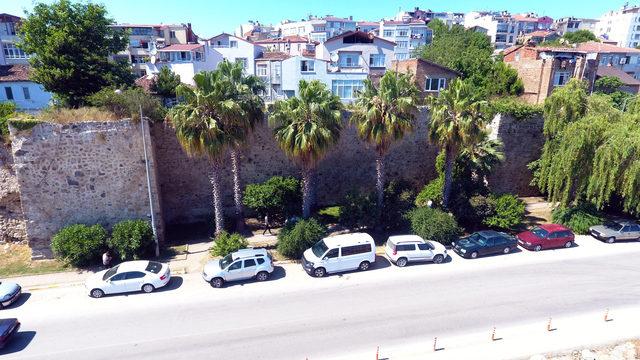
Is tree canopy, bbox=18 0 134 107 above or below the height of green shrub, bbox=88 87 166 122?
above

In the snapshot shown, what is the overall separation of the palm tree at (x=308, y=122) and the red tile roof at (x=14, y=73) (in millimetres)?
35853

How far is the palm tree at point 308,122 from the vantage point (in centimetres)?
2050

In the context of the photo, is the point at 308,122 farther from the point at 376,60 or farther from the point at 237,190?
the point at 376,60

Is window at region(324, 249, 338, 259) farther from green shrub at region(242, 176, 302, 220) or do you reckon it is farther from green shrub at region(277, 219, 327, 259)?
green shrub at region(242, 176, 302, 220)

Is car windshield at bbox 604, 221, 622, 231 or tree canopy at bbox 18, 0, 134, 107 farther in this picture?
tree canopy at bbox 18, 0, 134, 107

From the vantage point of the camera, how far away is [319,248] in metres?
20.5

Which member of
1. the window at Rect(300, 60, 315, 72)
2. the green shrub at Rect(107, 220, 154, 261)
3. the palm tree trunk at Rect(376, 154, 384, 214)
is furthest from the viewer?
the window at Rect(300, 60, 315, 72)

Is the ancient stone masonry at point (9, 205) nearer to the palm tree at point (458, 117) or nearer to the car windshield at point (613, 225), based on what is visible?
the palm tree at point (458, 117)

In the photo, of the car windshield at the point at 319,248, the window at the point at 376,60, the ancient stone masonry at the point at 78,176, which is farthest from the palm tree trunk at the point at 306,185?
the window at the point at 376,60

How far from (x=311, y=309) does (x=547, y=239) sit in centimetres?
1496

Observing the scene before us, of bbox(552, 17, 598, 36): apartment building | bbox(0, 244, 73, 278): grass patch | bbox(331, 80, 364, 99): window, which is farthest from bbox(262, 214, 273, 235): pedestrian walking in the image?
bbox(552, 17, 598, 36): apartment building

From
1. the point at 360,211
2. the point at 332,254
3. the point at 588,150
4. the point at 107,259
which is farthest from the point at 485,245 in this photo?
the point at 107,259

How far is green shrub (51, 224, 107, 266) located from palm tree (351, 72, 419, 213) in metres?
15.5

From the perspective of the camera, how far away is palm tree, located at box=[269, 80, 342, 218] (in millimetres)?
20500
